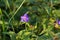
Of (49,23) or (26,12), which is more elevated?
(26,12)

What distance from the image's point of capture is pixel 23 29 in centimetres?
236

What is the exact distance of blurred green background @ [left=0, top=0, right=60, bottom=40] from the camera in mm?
2196

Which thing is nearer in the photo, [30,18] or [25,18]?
[25,18]

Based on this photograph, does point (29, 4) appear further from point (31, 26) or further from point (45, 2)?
point (31, 26)

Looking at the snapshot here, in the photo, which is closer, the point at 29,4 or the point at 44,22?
the point at 44,22

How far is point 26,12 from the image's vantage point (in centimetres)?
246

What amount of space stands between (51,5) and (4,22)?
496 millimetres

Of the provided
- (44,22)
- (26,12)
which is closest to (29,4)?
(26,12)

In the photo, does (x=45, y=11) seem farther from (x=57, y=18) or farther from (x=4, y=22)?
(x=4, y=22)

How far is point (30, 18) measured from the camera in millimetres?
2432

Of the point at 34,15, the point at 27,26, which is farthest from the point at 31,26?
the point at 34,15

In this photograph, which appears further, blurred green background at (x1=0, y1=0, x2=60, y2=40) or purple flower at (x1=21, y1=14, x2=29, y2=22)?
purple flower at (x1=21, y1=14, x2=29, y2=22)

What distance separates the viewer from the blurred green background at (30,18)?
220 cm

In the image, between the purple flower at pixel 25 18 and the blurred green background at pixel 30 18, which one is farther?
the purple flower at pixel 25 18
